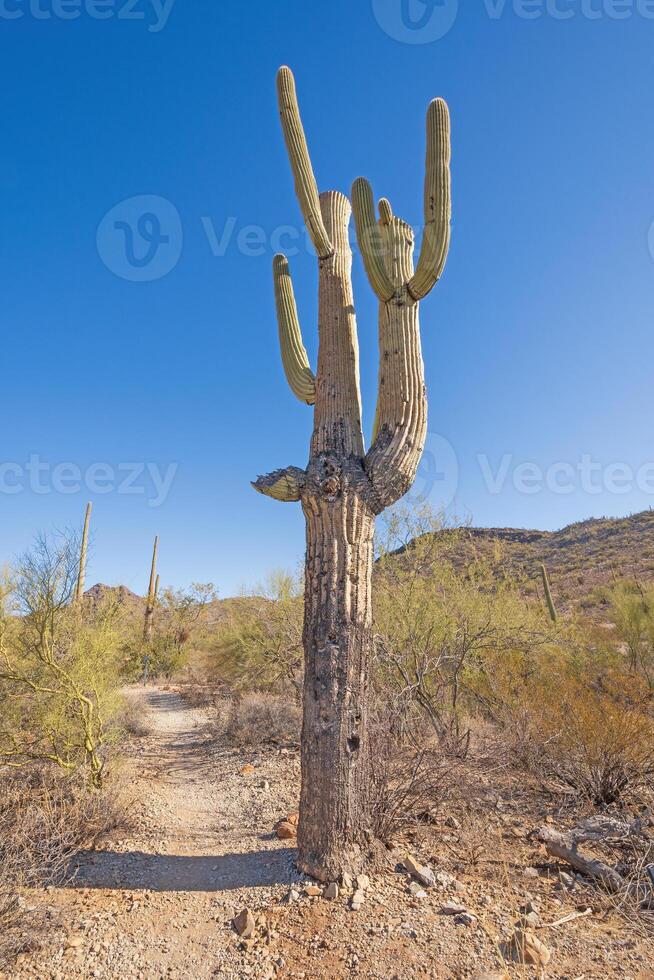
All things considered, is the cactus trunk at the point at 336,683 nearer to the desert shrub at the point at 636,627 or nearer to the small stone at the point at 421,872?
the small stone at the point at 421,872

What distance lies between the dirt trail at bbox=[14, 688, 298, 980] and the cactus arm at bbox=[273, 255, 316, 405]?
3.77 m

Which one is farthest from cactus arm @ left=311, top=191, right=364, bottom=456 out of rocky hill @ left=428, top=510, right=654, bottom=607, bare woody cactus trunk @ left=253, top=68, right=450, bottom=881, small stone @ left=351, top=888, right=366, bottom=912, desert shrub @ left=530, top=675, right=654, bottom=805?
rocky hill @ left=428, top=510, right=654, bottom=607

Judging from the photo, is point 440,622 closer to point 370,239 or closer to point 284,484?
point 284,484

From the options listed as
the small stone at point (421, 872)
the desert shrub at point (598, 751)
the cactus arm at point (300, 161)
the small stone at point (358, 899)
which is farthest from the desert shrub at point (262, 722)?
the cactus arm at point (300, 161)

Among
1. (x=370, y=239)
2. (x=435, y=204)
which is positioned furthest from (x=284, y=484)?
(x=435, y=204)

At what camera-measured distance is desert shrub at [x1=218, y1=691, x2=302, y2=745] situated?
7.29m

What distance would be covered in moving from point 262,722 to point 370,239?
Result: 23.4 feet

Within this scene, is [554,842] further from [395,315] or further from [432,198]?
[432,198]

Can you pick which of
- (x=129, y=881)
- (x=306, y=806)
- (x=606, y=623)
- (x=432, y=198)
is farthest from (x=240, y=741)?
(x=606, y=623)

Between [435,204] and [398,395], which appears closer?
[398,395]

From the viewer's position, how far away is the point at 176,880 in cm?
349

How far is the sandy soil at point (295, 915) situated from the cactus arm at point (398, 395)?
8.73 ft

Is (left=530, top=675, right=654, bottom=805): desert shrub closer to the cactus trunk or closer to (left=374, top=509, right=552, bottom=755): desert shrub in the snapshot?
(left=374, top=509, right=552, bottom=755): desert shrub

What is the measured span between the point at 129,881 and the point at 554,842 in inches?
125
